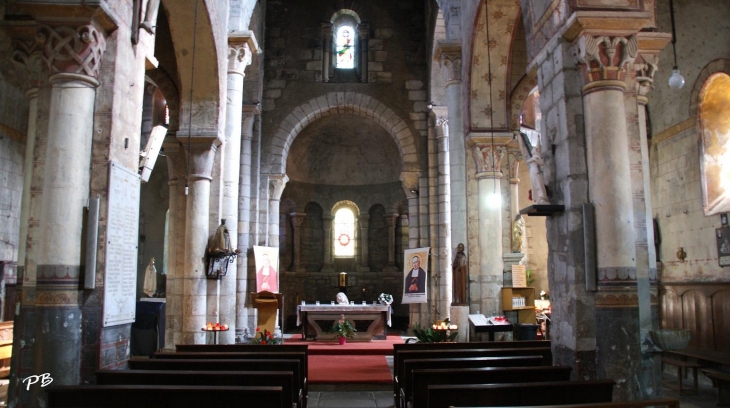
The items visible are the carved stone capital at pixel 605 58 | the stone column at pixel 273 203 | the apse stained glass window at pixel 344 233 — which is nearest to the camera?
the carved stone capital at pixel 605 58

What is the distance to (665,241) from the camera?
11180mm

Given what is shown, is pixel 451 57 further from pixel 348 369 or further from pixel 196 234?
pixel 348 369

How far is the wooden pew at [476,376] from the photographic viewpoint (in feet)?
16.7

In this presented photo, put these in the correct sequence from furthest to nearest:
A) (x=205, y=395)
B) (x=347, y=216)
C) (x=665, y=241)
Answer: (x=347, y=216) → (x=665, y=241) → (x=205, y=395)

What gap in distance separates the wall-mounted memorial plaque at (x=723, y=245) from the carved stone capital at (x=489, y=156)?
3.70 metres

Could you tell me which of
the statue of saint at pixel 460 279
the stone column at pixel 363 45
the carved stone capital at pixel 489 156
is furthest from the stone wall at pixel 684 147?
the stone column at pixel 363 45

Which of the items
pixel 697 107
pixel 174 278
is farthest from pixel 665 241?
pixel 174 278

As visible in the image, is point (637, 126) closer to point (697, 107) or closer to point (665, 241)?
point (697, 107)

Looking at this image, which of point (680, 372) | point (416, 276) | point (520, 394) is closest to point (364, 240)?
point (416, 276)

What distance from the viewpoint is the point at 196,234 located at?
9461mm

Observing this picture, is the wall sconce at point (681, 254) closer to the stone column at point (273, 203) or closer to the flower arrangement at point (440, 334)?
the flower arrangement at point (440, 334)

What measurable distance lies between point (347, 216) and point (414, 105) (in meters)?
5.82

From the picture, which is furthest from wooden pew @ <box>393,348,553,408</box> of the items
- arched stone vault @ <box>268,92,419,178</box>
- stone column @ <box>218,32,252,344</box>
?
arched stone vault @ <box>268,92,419,178</box>

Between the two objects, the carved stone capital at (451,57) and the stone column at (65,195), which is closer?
the stone column at (65,195)
